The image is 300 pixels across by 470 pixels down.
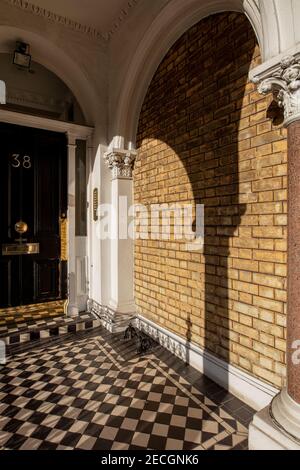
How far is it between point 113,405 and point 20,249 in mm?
2798

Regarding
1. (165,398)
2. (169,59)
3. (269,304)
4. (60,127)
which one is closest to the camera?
(269,304)

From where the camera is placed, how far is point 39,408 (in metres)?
2.36

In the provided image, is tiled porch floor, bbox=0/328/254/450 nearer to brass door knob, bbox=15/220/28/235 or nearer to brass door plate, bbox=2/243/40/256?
brass door plate, bbox=2/243/40/256

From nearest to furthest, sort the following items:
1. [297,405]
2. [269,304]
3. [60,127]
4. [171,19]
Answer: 1. [297,405]
2. [269,304]
3. [171,19]
4. [60,127]

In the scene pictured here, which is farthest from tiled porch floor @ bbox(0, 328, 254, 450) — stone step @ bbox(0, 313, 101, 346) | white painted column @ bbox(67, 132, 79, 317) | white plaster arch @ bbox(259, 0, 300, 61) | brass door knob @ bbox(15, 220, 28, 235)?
white plaster arch @ bbox(259, 0, 300, 61)

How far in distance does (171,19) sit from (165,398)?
396 cm

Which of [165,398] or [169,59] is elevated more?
[169,59]

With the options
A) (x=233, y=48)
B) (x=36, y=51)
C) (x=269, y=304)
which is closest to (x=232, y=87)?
(x=233, y=48)

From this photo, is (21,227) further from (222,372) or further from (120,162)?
(222,372)

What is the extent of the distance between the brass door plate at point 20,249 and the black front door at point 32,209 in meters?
0.03

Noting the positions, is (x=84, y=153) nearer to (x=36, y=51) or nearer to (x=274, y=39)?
(x=36, y=51)

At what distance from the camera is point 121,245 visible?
4156 millimetres

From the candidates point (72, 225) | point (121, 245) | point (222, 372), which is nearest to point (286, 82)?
point (222, 372)

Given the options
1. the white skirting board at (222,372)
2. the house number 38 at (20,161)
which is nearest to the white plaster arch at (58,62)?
the house number 38 at (20,161)
